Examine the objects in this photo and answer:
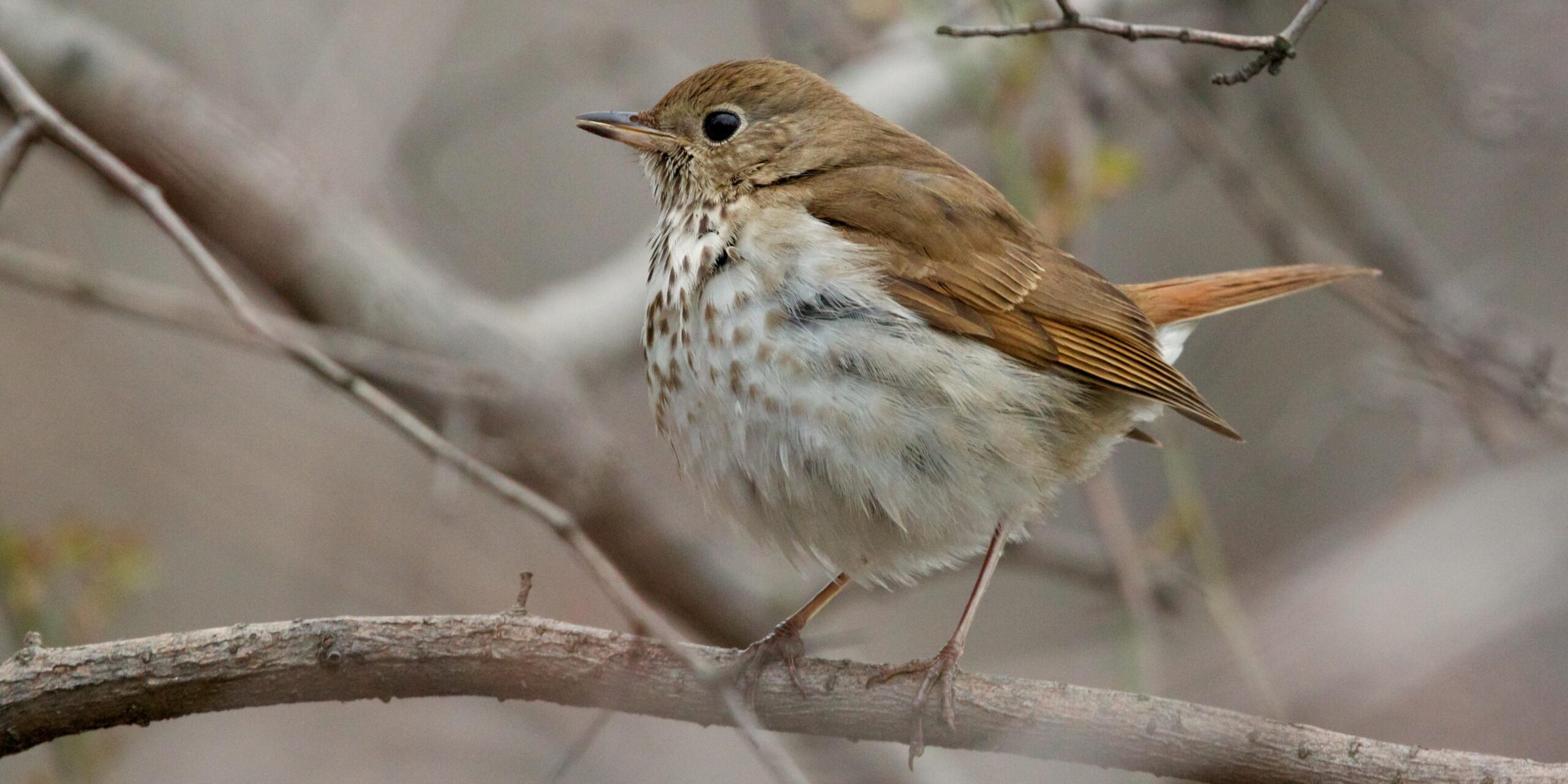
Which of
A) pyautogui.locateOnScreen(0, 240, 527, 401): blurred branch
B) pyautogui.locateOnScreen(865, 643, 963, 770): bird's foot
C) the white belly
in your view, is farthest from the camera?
the white belly

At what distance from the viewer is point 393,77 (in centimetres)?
611

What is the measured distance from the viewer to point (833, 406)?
10.9 feet

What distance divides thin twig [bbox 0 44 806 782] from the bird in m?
0.70

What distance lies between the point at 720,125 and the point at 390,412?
5.07ft

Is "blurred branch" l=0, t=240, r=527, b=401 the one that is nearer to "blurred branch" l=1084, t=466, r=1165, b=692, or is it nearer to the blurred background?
the blurred background

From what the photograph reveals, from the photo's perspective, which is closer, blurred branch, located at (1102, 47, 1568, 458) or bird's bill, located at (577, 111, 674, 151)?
bird's bill, located at (577, 111, 674, 151)

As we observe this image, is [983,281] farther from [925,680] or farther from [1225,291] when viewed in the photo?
[925,680]

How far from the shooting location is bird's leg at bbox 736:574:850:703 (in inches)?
130

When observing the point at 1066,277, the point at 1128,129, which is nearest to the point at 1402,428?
the point at 1128,129

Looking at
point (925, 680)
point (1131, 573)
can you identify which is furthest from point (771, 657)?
point (1131, 573)

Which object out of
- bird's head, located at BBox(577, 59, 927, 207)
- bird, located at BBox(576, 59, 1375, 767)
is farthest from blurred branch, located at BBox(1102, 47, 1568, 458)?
bird's head, located at BBox(577, 59, 927, 207)

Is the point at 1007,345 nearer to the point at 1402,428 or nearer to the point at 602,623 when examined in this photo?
the point at 602,623

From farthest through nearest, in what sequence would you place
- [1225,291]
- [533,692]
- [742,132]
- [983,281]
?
[1225,291], [742,132], [983,281], [533,692]

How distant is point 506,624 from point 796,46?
3.41 m
